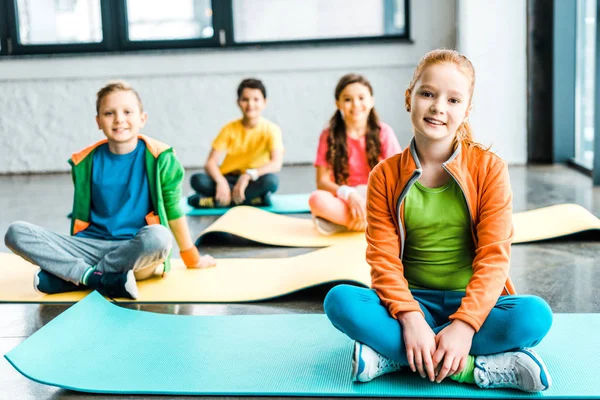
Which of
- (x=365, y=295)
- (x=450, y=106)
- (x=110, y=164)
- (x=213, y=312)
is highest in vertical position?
(x=450, y=106)

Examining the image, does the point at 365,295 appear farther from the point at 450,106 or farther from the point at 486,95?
the point at 486,95

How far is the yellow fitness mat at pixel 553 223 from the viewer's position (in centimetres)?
295

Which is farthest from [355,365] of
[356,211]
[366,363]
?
[356,211]

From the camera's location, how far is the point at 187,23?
20.3 ft

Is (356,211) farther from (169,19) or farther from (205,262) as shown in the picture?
(169,19)

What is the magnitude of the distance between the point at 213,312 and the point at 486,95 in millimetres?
3835

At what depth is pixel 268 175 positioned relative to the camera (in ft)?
13.5

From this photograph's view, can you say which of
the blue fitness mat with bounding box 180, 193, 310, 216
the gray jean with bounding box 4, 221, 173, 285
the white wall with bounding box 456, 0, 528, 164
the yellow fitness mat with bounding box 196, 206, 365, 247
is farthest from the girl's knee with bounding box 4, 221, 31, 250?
the white wall with bounding box 456, 0, 528, 164

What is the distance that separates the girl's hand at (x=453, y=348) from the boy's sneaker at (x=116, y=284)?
110 centimetres

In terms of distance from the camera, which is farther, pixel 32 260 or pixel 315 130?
pixel 315 130

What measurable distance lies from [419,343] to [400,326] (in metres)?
0.06

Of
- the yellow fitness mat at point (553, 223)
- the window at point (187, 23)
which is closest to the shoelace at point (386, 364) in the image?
the yellow fitness mat at point (553, 223)

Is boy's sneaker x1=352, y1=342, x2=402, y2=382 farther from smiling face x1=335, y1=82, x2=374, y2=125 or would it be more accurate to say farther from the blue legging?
smiling face x1=335, y1=82, x2=374, y2=125

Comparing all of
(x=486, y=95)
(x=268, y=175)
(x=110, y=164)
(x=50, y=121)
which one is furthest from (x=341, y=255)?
(x=50, y=121)
